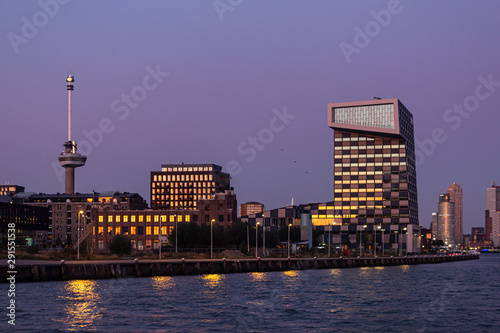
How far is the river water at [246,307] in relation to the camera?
5784cm

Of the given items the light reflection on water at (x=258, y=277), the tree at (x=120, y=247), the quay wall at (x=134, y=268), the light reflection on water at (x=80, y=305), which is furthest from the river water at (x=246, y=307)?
the tree at (x=120, y=247)

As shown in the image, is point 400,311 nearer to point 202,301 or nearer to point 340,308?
point 340,308

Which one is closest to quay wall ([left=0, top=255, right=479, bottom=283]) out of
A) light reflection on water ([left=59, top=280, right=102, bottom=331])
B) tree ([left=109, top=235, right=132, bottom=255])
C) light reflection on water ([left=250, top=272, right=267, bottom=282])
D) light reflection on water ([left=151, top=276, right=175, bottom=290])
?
light reflection on water ([left=151, top=276, right=175, bottom=290])

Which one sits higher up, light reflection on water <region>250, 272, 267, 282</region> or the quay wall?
the quay wall

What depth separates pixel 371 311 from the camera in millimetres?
68938

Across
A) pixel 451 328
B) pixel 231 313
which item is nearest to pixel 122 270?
pixel 231 313

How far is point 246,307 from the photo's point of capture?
69.9 metres

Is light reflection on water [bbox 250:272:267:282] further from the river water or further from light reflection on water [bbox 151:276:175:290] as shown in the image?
light reflection on water [bbox 151:276:175:290]

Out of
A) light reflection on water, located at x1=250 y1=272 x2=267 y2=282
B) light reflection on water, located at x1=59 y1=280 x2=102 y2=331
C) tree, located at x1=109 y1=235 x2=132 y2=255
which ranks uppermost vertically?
light reflection on water, located at x1=59 y1=280 x2=102 y2=331

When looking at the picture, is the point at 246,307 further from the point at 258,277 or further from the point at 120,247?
the point at 120,247

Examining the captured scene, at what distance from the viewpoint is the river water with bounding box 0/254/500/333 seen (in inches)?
2277

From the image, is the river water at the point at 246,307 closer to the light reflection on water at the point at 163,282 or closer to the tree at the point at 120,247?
the light reflection on water at the point at 163,282

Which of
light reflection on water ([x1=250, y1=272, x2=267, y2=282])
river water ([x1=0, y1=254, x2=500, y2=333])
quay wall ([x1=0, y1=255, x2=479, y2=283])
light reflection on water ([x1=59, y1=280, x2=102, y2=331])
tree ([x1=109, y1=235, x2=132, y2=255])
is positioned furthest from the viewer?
tree ([x1=109, y1=235, x2=132, y2=255])

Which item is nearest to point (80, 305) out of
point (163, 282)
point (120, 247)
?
point (163, 282)
